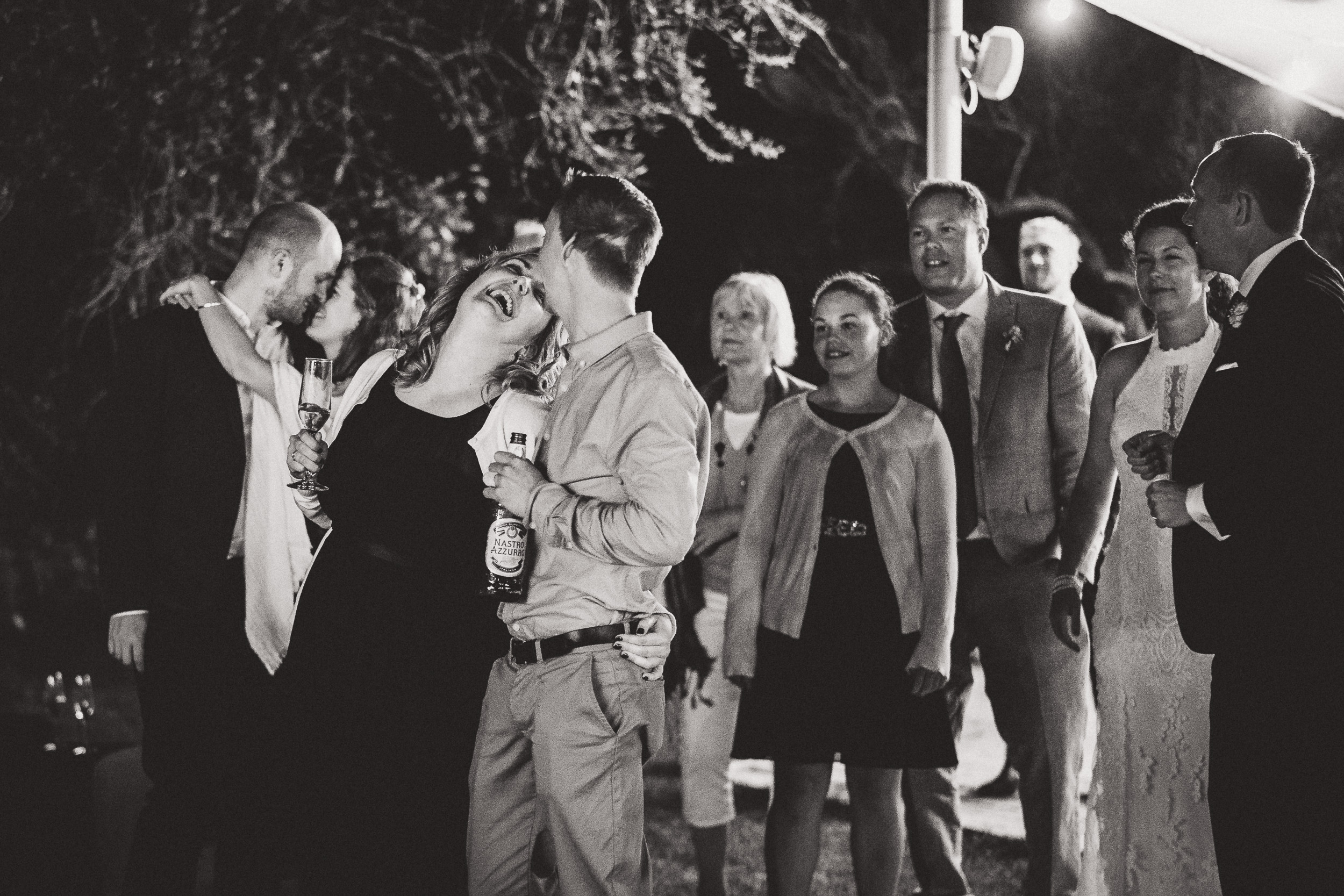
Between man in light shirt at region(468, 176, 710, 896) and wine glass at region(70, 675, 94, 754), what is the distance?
2.70 m

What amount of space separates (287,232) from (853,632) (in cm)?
206

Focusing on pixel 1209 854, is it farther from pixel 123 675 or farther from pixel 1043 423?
pixel 123 675

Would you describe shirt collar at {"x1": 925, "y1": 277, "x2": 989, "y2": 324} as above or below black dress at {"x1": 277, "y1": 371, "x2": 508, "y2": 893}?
above

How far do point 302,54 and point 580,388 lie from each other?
549 centimetres

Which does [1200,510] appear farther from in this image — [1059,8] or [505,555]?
[1059,8]

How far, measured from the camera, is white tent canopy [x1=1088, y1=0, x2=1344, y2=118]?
5.23 metres

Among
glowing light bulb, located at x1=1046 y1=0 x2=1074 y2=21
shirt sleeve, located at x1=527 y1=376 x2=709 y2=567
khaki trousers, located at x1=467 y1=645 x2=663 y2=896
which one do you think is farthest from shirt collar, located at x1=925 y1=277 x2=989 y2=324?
khaki trousers, located at x1=467 y1=645 x2=663 y2=896

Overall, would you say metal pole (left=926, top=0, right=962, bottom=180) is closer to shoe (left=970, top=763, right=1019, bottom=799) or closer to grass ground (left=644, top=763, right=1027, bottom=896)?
grass ground (left=644, top=763, right=1027, bottom=896)

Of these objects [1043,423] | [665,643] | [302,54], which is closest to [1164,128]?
[302,54]

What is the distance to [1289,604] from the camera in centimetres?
319

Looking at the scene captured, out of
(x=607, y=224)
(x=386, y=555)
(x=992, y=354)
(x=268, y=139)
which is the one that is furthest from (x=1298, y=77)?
(x=268, y=139)

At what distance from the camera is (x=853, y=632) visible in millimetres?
4449

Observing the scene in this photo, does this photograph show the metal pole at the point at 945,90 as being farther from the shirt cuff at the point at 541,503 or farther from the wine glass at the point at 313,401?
the shirt cuff at the point at 541,503

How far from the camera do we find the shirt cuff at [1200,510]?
3389 millimetres
